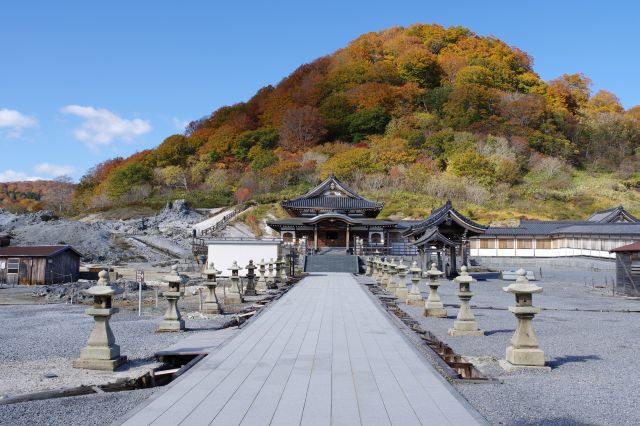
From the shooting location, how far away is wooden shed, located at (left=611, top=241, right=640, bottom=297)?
67.0 feet

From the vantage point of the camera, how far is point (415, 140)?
7456cm

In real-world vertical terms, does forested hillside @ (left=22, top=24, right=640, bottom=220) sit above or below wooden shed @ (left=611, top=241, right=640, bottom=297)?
above

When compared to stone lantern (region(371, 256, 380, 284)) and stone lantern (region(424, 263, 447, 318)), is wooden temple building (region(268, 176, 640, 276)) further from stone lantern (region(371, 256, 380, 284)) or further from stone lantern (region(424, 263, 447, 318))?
stone lantern (region(424, 263, 447, 318))

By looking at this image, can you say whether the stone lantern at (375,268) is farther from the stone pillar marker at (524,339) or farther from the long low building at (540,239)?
the long low building at (540,239)

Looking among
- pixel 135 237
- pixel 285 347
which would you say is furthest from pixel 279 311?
pixel 135 237

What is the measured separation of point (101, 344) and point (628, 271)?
2074 cm

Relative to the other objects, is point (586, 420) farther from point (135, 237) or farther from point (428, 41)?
point (428, 41)

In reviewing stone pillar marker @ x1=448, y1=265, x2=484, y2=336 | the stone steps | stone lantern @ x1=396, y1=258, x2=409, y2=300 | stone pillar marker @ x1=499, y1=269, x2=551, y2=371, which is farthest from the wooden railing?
stone pillar marker @ x1=499, y1=269, x2=551, y2=371

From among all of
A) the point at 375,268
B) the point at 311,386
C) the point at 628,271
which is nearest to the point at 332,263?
the point at 375,268

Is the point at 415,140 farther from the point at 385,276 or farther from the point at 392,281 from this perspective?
the point at 392,281

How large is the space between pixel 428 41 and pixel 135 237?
75986 mm

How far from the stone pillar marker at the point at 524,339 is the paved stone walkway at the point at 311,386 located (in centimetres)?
133

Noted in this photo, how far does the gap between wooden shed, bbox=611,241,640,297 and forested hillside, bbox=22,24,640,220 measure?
3262 cm

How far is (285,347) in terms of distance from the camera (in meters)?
7.47
